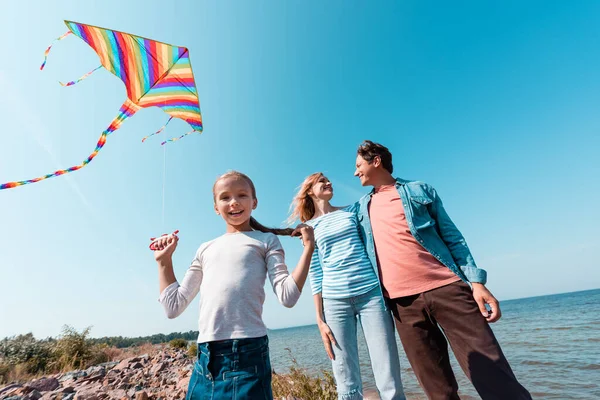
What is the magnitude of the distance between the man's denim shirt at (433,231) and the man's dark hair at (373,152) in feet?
0.93

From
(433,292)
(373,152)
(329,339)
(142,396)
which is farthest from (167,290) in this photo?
(142,396)

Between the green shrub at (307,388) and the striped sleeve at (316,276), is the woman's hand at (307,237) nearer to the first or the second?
Result: the striped sleeve at (316,276)

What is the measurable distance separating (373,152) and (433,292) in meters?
1.36

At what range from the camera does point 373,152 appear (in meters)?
2.75

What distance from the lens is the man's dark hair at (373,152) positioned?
2.74m

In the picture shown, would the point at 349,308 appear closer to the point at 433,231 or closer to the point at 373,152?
the point at 433,231

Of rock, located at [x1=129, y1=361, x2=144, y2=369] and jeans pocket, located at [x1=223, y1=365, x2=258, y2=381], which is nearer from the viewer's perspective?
jeans pocket, located at [x1=223, y1=365, x2=258, y2=381]

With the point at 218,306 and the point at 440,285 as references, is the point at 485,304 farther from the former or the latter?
the point at 218,306

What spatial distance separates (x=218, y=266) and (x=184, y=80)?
2413mm

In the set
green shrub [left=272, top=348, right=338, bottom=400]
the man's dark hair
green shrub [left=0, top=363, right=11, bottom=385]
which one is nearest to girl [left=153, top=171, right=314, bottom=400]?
the man's dark hair

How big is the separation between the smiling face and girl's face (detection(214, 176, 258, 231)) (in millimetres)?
1350

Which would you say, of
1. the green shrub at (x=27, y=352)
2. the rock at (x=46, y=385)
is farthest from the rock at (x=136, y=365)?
the green shrub at (x=27, y=352)

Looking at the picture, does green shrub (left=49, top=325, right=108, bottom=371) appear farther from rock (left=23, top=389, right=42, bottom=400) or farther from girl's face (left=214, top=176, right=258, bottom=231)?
girl's face (left=214, top=176, right=258, bottom=231)

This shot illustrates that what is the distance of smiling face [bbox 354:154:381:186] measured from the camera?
2.71m
